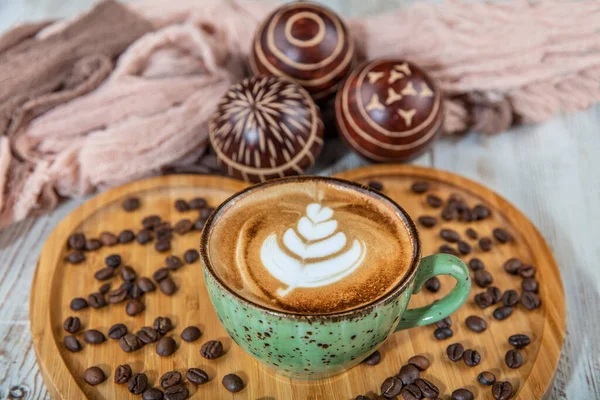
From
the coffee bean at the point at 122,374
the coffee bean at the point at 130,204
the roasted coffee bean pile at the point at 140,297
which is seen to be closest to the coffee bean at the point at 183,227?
the roasted coffee bean pile at the point at 140,297

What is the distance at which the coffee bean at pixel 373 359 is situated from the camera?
96cm

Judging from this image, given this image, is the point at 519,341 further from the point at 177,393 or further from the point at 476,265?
the point at 177,393

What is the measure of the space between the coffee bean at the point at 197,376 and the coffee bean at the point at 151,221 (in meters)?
0.35

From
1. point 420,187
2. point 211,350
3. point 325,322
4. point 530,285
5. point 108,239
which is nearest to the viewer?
point 325,322

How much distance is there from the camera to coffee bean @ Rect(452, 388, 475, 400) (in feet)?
2.94

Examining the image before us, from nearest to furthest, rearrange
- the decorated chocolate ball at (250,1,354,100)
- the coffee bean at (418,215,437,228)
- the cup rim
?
the cup rim, the coffee bean at (418,215,437,228), the decorated chocolate ball at (250,1,354,100)

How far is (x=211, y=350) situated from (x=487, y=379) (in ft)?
1.34

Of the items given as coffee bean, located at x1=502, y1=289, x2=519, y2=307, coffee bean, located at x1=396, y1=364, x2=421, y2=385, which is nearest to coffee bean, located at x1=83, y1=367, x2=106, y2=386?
coffee bean, located at x1=396, y1=364, x2=421, y2=385

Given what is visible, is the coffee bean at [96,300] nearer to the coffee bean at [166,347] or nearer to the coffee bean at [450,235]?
the coffee bean at [166,347]

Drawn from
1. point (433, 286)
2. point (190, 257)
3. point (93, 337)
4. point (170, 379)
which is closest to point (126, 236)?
point (190, 257)

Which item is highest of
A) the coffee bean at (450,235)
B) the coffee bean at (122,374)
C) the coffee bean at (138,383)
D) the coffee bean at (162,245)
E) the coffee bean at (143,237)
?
the coffee bean at (450,235)

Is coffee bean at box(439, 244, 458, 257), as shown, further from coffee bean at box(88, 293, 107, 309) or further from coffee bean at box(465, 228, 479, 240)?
coffee bean at box(88, 293, 107, 309)

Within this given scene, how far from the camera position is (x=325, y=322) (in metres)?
0.77

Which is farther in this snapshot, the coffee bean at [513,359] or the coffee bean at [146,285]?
the coffee bean at [146,285]
